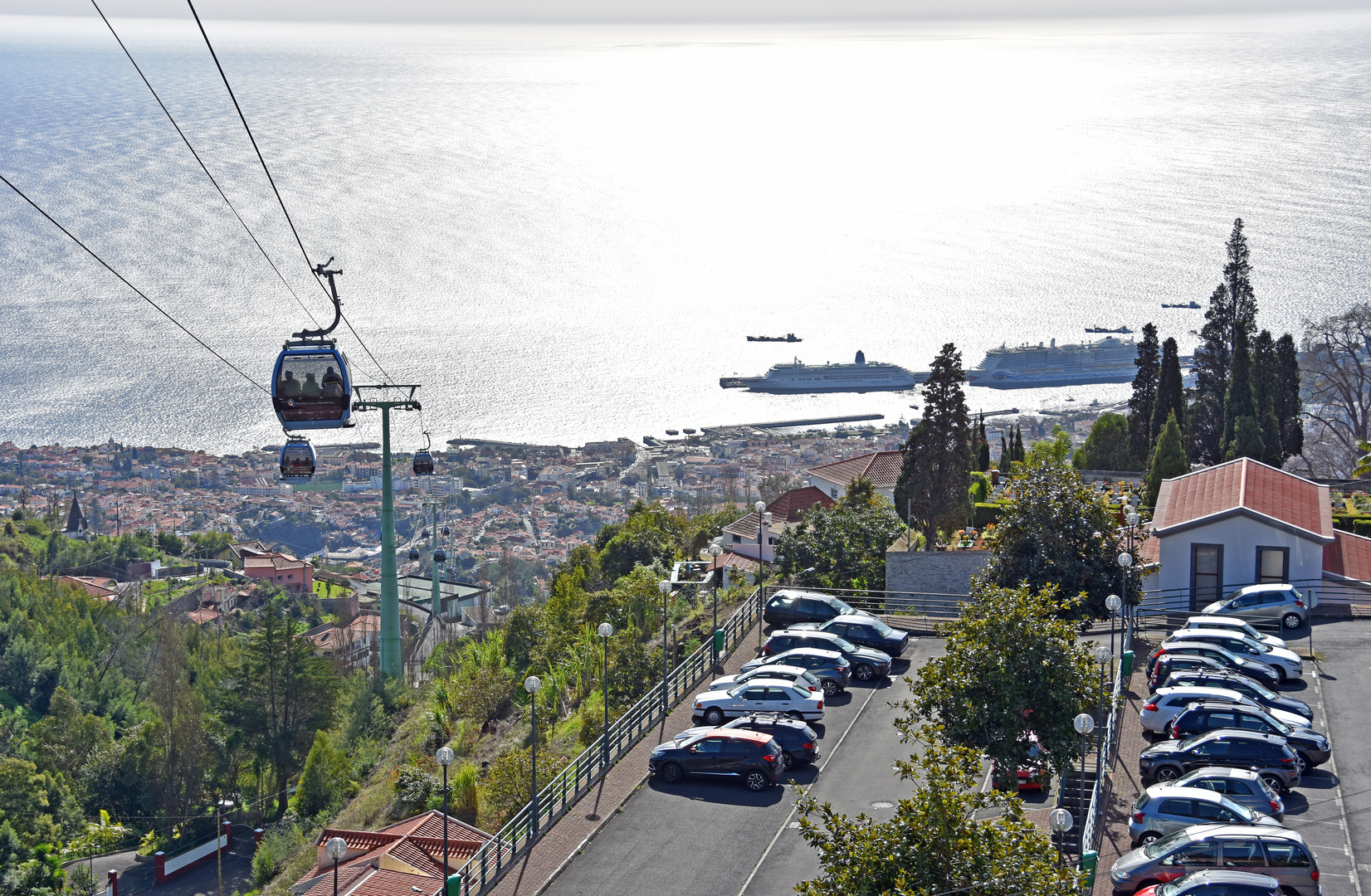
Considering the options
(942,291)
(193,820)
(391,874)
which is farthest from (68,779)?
(942,291)

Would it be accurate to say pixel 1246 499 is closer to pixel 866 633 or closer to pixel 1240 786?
pixel 866 633

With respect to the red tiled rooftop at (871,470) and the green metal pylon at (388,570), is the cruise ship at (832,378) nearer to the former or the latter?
the red tiled rooftop at (871,470)

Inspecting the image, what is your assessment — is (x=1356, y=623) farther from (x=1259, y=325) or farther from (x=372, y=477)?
(x=372, y=477)

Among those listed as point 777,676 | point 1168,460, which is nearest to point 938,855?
point 777,676

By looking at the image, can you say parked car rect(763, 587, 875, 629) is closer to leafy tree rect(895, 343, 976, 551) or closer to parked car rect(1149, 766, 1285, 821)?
leafy tree rect(895, 343, 976, 551)

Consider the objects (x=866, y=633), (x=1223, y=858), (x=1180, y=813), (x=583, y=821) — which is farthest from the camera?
(x=866, y=633)
